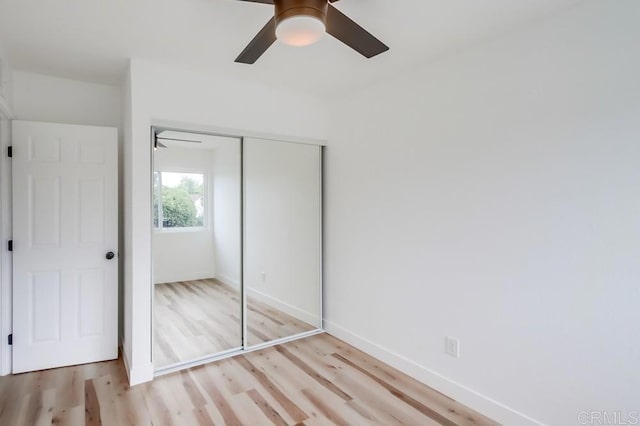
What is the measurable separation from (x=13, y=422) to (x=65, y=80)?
8.67ft

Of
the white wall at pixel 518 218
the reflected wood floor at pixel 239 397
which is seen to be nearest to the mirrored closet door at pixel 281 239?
the reflected wood floor at pixel 239 397

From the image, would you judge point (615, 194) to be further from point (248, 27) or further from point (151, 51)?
point (151, 51)

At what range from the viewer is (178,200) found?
10.0ft

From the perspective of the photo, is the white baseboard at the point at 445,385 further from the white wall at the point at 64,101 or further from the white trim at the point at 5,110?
the white trim at the point at 5,110

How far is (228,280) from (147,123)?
1519 mm

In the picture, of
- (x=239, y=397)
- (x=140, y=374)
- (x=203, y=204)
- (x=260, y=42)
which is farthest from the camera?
(x=203, y=204)

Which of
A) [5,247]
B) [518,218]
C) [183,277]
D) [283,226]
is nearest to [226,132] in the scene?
[283,226]

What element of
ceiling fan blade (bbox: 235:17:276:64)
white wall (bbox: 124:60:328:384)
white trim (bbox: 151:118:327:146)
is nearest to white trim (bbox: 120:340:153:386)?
white wall (bbox: 124:60:328:384)

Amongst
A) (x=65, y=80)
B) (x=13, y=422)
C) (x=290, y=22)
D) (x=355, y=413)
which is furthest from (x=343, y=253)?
(x=65, y=80)

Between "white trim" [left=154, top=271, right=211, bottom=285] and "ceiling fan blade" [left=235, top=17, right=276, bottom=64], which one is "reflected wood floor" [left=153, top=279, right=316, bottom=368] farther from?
"ceiling fan blade" [left=235, top=17, right=276, bottom=64]

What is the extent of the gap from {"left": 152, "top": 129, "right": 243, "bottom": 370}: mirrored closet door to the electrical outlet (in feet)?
5.97

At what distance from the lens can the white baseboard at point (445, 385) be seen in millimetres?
2129

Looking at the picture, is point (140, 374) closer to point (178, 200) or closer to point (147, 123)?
point (178, 200)

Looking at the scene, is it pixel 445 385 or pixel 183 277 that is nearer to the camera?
pixel 445 385
